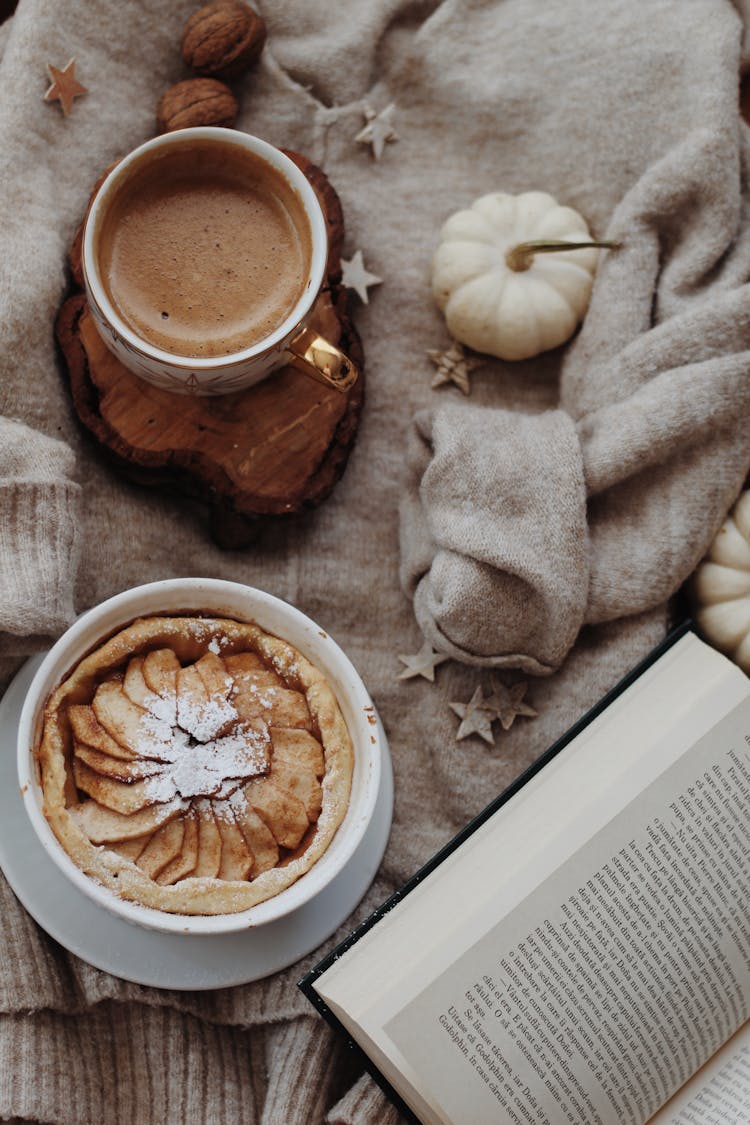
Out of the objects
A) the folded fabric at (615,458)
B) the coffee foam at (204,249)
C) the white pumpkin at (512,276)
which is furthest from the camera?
the white pumpkin at (512,276)

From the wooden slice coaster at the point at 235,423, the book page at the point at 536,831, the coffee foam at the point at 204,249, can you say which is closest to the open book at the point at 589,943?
the book page at the point at 536,831

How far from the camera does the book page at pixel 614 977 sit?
51.3 inches

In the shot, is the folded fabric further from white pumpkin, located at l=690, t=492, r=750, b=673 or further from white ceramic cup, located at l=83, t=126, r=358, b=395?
white ceramic cup, located at l=83, t=126, r=358, b=395

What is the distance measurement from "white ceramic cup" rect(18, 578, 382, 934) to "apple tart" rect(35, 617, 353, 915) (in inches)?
0.5

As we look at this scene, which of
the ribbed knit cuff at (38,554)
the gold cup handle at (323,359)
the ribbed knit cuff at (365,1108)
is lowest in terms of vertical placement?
the ribbed knit cuff at (365,1108)

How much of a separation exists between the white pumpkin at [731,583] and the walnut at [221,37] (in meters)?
0.96

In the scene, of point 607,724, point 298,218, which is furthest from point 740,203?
point 607,724

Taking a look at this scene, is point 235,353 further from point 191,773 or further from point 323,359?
point 191,773

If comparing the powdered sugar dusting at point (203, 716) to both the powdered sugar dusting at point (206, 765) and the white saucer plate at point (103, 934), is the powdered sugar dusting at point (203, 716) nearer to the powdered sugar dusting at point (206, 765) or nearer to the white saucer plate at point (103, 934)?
the powdered sugar dusting at point (206, 765)

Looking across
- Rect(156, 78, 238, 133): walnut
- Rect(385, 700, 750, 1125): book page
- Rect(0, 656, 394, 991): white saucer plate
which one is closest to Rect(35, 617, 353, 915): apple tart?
Rect(0, 656, 394, 991): white saucer plate

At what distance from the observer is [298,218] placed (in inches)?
54.5

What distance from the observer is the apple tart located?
127 cm

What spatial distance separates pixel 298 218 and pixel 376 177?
0.34 m

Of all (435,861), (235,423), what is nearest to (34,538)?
(235,423)
